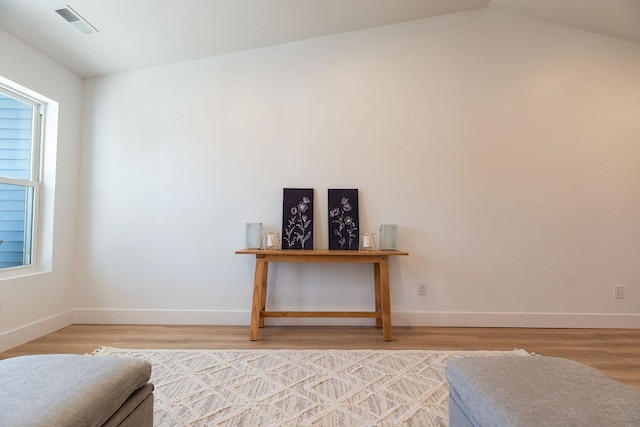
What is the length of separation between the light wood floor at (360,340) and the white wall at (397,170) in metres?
0.18

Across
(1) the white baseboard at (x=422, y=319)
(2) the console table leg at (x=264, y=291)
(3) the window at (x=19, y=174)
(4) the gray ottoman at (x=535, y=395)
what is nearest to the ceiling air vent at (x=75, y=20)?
(3) the window at (x=19, y=174)

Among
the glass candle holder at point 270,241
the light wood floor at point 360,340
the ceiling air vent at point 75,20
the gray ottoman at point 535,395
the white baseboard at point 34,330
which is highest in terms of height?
the ceiling air vent at point 75,20

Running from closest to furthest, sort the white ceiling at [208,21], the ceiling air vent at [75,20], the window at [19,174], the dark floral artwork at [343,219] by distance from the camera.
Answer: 1. the ceiling air vent at [75,20]
2. the white ceiling at [208,21]
3. the window at [19,174]
4. the dark floral artwork at [343,219]

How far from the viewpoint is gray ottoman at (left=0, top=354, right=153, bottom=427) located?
2.94 ft

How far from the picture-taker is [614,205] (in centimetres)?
327

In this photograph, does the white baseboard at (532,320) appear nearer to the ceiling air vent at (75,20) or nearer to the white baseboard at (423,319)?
the white baseboard at (423,319)

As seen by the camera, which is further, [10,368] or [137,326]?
[137,326]

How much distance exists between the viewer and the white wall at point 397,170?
3.23 m

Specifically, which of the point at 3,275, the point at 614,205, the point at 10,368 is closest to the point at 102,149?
the point at 3,275

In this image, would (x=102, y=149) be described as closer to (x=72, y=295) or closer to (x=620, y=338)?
(x=72, y=295)

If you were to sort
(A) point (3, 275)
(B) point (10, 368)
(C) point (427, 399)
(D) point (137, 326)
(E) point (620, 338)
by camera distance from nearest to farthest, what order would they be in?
1. (B) point (10, 368)
2. (C) point (427, 399)
3. (A) point (3, 275)
4. (E) point (620, 338)
5. (D) point (137, 326)

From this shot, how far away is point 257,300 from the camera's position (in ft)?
9.19

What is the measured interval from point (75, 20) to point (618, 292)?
5.50 meters

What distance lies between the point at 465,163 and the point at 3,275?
4297 millimetres
